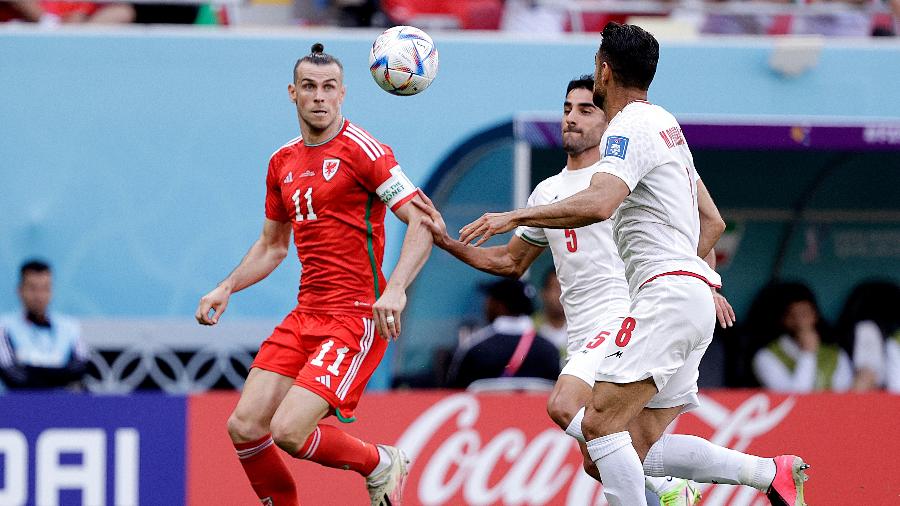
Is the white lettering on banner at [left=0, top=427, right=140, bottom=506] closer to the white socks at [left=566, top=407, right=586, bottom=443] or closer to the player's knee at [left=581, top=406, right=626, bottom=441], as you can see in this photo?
the white socks at [left=566, top=407, right=586, bottom=443]

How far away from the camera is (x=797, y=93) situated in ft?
40.7

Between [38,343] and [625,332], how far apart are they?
5581 millimetres

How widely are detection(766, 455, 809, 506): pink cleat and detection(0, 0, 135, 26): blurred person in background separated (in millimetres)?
7133

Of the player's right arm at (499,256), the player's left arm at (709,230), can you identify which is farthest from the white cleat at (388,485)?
the player's left arm at (709,230)

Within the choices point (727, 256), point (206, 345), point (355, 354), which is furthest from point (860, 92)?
point (355, 354)

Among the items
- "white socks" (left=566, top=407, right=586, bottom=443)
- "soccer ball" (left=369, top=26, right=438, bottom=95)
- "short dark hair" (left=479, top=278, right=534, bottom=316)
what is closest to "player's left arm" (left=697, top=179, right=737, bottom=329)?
"white socks" (left=566, top=407, right=586, bottom=443)

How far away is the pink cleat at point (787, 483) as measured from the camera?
6930 millimetres

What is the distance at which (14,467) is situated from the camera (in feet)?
30.6

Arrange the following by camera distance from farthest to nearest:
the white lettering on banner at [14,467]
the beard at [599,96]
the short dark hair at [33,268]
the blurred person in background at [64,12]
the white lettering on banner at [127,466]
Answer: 1. the blurred person in background at [64,12]
2. the short dark hair at [33,268]
3. the white lettering on banner at [127,466]
4. the white lettering on banner at [14,467]
5. the beard at [599,96]

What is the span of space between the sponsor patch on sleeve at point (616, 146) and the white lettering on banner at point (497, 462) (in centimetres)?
367

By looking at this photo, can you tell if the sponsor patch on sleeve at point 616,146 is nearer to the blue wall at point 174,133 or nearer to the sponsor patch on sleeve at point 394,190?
the sponsor patch on sleeve at point 394,190

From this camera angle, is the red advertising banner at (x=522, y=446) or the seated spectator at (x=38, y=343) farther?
the seated spectator at (x=38, y=343)

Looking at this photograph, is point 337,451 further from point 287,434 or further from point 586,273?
point 586,273

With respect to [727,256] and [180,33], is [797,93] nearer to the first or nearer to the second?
[727,256]
